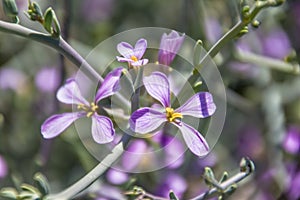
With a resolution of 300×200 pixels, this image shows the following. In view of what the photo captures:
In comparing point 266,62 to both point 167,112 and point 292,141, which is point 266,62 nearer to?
point 292,141

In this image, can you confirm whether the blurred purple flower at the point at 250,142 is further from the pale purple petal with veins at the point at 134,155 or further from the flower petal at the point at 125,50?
the flower petal at the point at 125,50

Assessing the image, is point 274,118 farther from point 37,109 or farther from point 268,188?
point 37,109

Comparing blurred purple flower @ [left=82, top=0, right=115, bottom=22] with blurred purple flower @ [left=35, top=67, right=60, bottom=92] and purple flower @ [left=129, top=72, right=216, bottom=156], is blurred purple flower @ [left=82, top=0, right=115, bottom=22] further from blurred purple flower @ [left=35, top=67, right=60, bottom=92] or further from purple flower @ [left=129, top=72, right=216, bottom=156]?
purple flower @ [left=129, top=72, right=216, bottom=156]

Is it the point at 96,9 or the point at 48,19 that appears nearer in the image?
the point at 48,19

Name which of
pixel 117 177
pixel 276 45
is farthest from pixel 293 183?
pixel 276 45

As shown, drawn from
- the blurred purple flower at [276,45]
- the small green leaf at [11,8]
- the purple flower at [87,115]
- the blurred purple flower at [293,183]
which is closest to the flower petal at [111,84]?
the purple flower at [87,115]

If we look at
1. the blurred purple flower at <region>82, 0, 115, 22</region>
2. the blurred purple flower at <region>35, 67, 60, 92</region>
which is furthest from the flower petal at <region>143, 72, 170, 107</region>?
the blurred purple flower at <region>82, 0, 115, 22</region>

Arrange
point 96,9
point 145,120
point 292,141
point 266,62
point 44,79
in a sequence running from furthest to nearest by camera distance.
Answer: point 96,9
point 44,79
point 292,141
point 266,62
point 145,120

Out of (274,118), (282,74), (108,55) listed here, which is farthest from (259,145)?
(108,55)
